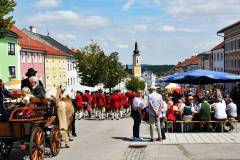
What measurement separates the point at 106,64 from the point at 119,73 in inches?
538

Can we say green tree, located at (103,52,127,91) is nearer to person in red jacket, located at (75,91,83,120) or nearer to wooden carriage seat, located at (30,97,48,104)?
person in red jacket, located at (75,91,83,120)

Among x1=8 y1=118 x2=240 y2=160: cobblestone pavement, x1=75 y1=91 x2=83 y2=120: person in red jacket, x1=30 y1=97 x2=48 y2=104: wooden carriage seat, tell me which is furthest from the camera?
x1=75 y1=91 x2=83 y2=120: person in red jacket

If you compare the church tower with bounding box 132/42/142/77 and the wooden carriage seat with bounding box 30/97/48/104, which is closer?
the wooden carriage seat with bounding box 30/97/48/104

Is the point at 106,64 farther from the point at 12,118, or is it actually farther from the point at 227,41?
the point at 12,118

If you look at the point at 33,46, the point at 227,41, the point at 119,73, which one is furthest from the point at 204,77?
the point at 119,73

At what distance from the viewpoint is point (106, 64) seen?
71812mm

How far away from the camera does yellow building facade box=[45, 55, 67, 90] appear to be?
6988 centimetres

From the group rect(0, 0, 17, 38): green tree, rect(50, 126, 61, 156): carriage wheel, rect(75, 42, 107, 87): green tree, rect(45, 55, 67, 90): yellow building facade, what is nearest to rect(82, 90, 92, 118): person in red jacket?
rect(0, 0, 17, 38): green tree

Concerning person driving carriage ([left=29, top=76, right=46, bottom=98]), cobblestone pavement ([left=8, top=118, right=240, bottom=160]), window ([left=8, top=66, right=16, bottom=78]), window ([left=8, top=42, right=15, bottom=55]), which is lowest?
cobblestone pavement ([left=8, top=118, right=240, bottom=160])

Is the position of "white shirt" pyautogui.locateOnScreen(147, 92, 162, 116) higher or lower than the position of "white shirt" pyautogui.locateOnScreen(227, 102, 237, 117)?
higher

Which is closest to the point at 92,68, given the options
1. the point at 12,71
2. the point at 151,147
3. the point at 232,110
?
the point at 12,71

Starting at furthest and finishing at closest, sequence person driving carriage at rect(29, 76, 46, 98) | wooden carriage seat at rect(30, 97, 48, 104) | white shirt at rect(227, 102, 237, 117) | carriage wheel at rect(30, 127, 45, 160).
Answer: white shirt at rect(227, 102, 237, 117) → person driving carriage at rect(29, 76, 46, 98) → wooden carriage seat at rect(30, 97, 48, 104) → carriage wheel at rect(30, 127, 45, 160)

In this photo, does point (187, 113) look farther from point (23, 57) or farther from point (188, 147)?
point (23, 57)

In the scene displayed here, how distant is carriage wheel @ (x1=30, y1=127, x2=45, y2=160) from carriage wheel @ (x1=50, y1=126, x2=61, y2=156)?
0.90 m
